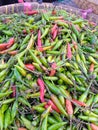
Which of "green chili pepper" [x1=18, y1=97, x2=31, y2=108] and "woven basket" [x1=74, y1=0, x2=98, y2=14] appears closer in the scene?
"green chili pepper" [x1=18, y1=97, x2=31, y2=108]

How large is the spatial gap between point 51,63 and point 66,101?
326 mm

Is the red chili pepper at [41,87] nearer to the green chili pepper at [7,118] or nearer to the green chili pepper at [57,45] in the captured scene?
the green chili pepper at [7,118]

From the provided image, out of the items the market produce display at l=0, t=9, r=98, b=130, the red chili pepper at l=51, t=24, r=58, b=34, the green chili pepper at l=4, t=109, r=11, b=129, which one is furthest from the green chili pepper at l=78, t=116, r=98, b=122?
the red chili pepper at l=51, t=24, r=58, b=34

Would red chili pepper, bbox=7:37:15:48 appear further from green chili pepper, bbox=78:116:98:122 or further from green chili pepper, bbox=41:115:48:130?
green chili pepper, bbox=78:116:98:122

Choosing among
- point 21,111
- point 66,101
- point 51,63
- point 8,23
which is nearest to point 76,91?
point 66,101

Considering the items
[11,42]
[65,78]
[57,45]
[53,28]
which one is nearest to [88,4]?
[53,28]

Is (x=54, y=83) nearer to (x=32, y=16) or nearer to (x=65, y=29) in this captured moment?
(x=65, y=29)

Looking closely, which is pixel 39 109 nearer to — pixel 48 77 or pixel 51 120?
pixel 51 120

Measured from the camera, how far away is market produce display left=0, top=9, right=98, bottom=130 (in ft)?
6.14

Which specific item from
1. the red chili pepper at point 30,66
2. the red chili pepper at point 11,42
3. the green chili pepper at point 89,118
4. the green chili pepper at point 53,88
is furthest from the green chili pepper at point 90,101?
the red chili pepper at point 11,42

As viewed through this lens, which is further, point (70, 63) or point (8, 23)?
point (8, 23)

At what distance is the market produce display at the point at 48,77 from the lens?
73.7 inches

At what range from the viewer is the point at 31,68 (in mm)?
2018

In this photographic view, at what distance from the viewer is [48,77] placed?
1.99 metres
